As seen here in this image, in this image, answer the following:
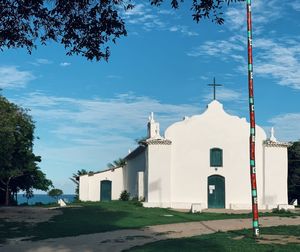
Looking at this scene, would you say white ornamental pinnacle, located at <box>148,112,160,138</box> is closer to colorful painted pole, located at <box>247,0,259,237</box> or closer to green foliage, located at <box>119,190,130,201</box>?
green foliage, located at <box>119,190,130,201</box>

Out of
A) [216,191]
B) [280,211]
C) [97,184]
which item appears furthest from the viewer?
[97,184]

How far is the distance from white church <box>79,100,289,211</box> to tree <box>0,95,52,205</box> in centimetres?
885

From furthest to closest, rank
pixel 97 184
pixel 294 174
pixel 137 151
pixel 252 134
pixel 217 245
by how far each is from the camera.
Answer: pixel 294 174, pixel 97 184, pixel 137 151, pixel 252 134, pixel 217 245

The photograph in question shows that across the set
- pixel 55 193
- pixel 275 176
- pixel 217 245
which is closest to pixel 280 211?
pixel 275 176

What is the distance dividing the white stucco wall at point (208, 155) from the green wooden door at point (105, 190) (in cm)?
986

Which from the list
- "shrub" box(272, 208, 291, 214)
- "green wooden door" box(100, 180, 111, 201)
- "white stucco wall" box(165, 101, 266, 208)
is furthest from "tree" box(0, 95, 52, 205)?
"shrub" box(272, 208, 291, 214)

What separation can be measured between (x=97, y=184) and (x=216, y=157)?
12.0 metres

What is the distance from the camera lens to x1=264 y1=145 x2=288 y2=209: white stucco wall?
3631 centimetres

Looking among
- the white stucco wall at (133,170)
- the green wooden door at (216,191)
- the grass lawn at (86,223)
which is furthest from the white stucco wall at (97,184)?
the grass lawn at (86,223)

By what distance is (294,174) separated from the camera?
160 ft

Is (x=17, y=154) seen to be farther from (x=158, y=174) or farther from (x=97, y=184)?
(x=158, y=174)

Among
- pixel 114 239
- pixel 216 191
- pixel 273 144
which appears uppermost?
pixel 273 144

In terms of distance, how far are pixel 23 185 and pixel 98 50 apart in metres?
38.4

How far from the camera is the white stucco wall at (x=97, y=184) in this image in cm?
4391
